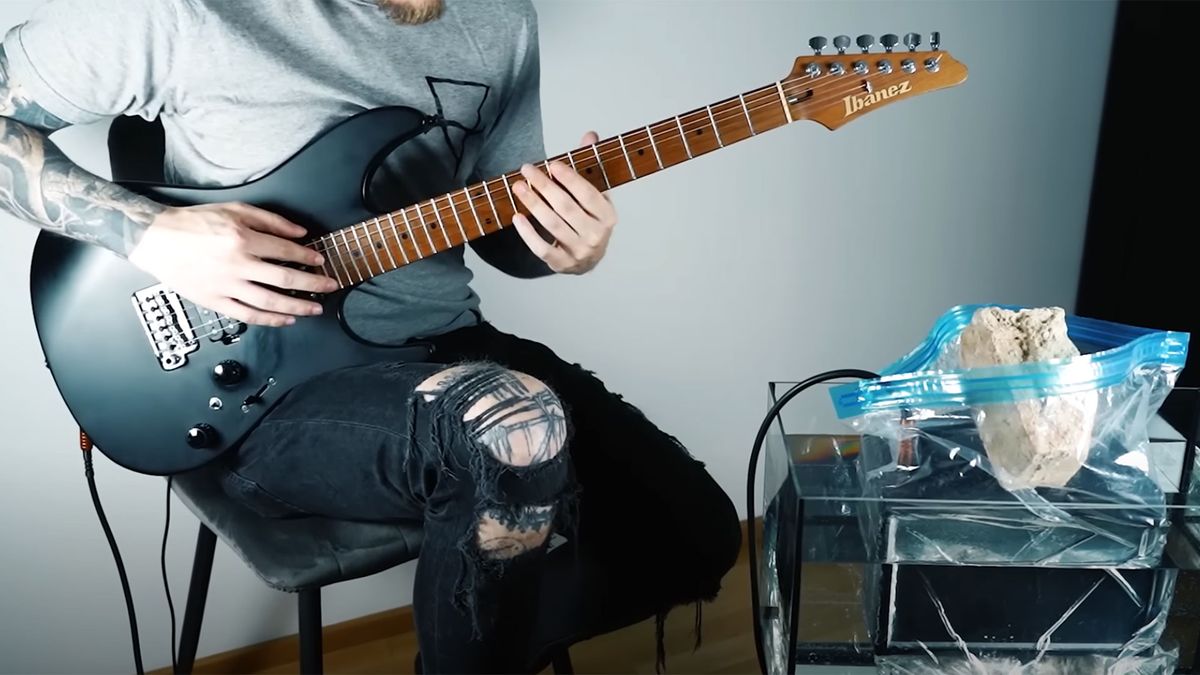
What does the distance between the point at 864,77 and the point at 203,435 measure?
73cm

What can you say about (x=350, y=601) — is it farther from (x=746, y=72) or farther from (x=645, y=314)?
(x=746, y=72)

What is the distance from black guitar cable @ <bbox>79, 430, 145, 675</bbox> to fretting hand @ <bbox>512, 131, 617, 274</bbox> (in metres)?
0.54

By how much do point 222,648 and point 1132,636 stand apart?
3.51 feet

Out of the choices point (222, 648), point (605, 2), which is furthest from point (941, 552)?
point (222, 648)

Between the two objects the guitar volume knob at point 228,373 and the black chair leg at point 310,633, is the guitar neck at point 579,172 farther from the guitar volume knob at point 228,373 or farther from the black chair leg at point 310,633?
the black chair leg at point 310,633

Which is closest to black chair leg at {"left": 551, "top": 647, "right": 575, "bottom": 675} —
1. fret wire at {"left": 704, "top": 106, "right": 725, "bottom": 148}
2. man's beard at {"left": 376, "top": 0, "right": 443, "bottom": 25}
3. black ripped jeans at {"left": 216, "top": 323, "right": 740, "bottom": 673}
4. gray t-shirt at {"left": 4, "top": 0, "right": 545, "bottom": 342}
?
black ripped jeans at {"left": 216, "top": 323, "right": 740, "bottom": 673}

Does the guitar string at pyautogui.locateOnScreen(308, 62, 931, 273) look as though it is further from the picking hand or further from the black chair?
the black chair

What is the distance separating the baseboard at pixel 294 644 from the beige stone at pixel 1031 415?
2.74 feet

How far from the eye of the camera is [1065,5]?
164cm

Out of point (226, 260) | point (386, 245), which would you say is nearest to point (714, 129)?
point (386, 245)

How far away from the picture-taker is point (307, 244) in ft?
3.49

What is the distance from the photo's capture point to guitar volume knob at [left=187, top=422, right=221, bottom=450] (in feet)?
3.45

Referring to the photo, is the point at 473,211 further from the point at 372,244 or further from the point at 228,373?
the point at 228,373

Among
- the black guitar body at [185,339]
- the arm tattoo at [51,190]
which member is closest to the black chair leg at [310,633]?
the black guitar body at [185,339]
